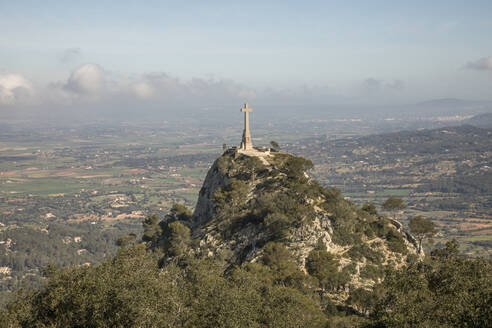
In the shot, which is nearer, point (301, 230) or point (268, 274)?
point (268, 274)

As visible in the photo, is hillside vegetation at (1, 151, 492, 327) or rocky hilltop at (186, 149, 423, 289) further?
rocky hilltop at (186, 149, 423, 289)

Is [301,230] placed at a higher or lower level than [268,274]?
higher

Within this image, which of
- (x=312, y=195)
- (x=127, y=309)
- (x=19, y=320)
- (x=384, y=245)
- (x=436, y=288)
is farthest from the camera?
(x=312, y=195)

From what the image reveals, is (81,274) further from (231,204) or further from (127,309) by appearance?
(231,204)

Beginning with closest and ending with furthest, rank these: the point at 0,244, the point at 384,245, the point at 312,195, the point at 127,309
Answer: the point at 127,309
the point at 384,245
the point at 312,195
the point at 0,244

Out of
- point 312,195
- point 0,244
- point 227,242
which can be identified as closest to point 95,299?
point 227,242

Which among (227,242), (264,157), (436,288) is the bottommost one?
(227,242)

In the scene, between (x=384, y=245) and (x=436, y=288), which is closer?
(x=436, y=288)

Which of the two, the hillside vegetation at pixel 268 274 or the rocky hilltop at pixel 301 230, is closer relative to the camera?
the hillside vegetation at pixel 268 274
